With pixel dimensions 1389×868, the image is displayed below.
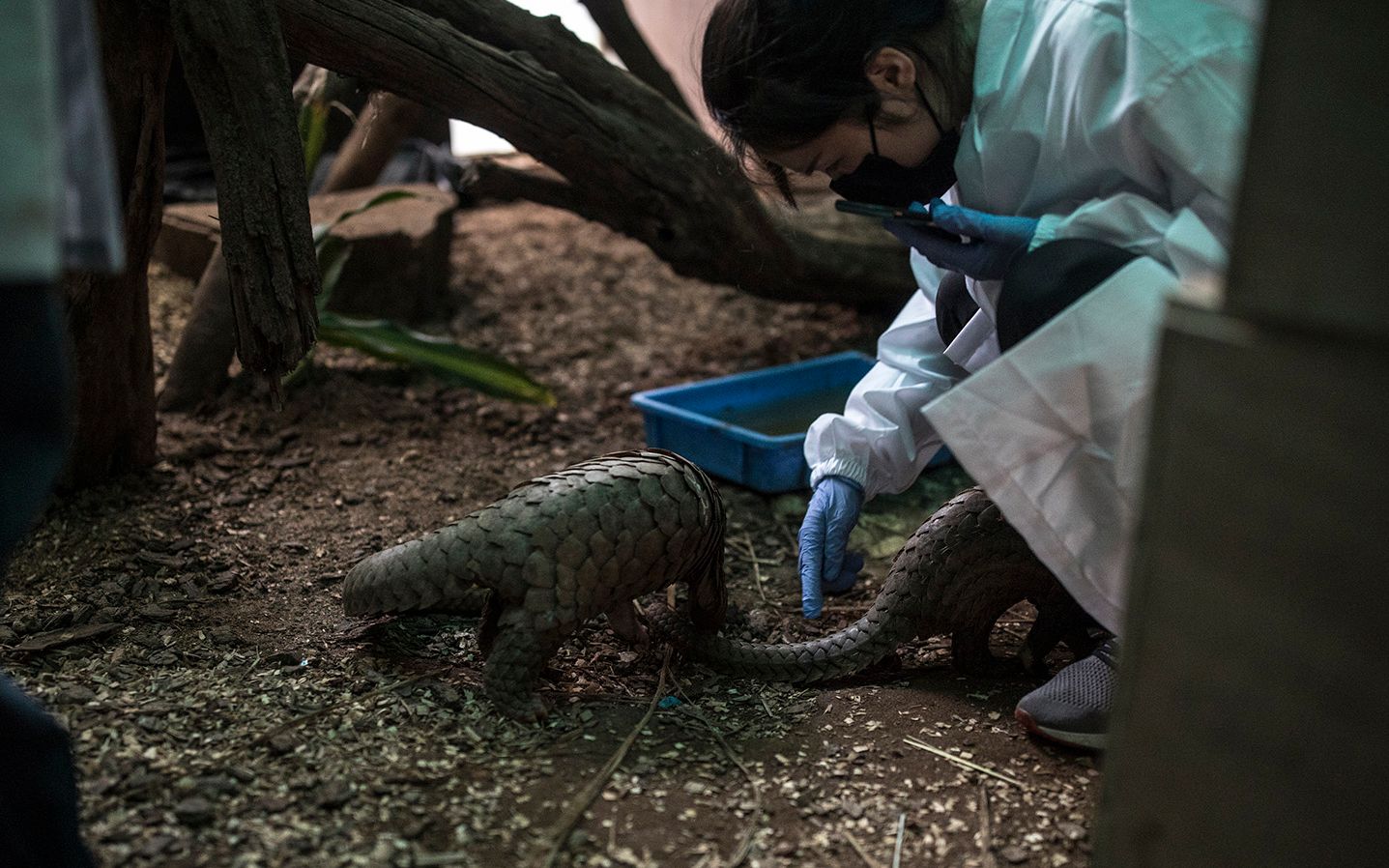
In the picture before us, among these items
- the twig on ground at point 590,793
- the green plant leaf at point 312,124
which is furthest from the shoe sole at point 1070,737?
the green plant leaf at point 312,124

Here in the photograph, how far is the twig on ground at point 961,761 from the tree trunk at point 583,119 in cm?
148

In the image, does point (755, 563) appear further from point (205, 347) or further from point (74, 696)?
point (205, 347)

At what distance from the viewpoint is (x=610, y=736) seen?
6.87 ft

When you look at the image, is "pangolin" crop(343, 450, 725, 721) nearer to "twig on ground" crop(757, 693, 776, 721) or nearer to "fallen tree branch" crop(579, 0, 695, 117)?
"twig on ground" crop(757, 693, 776, 721)

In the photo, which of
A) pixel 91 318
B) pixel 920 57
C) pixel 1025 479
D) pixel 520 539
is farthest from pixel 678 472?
pixel 91 318

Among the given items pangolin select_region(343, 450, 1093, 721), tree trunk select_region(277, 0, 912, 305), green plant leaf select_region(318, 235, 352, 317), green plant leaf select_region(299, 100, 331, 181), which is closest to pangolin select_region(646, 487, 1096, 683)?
pangolin select_region(343, 450, 1093, 721)

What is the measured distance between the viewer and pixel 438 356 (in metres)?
3.65

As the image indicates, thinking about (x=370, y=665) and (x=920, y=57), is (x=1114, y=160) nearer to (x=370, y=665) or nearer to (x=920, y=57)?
(x=920, y=57)

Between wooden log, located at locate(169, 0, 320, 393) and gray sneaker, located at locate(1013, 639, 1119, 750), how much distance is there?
1.63m

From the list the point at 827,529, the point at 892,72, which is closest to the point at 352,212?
the point at 827,529

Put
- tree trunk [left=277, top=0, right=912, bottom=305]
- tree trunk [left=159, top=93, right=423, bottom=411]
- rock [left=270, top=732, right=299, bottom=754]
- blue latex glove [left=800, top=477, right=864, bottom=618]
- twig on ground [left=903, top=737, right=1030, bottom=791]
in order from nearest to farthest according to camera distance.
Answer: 1. rock [left=270, top=732, right=299, bottom=754]
2. twig on ground [left=903, top=737, right=1030, bottom=791]
3. blue latex glove [left=800, top=477, right=864, bottom=618]
4. tree trunk [left=277, top=0, right=912, bottom=305]
5. tree trunk [left=159, top=93, right=423, bottom=411]

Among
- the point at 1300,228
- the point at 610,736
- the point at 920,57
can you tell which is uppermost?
the point at 920,57

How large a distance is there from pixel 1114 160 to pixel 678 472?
37.7 inches

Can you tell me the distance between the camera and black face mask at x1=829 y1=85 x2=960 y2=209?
7.41ft
